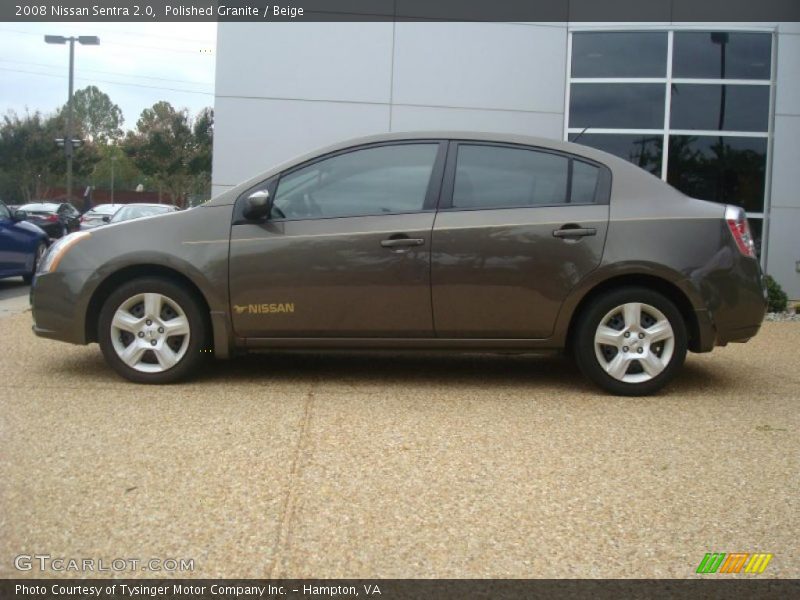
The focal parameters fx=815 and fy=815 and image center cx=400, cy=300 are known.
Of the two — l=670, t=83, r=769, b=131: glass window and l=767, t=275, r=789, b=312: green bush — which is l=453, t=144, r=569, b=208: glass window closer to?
l=767, t=275, r=789, b=312: green bush

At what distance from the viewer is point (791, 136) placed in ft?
35.9

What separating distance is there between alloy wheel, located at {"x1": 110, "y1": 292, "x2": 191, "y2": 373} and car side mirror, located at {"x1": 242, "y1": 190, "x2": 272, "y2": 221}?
2.39ft

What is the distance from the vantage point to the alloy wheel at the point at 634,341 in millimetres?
5059

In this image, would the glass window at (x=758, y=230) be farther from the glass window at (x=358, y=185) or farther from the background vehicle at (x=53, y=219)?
the background vehicle at (x=53, y=219)

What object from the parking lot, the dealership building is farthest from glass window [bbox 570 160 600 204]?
the dealership building

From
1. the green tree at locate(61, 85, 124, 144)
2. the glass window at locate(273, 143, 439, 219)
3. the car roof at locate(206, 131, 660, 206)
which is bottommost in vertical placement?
the glass window at locate(273, 143, 439, 219)

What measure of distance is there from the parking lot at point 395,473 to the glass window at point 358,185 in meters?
1.15

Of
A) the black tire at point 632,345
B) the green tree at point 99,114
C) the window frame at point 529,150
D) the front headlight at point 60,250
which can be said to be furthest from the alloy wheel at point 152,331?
the green tree at point 99,114

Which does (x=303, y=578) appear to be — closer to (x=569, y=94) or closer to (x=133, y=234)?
(x=133, y=234)

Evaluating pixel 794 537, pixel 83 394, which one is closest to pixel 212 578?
pixel 794 537

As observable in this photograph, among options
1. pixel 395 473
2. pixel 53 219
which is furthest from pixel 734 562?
pixel 53 219

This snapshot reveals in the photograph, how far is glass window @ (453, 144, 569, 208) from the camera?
5.21m

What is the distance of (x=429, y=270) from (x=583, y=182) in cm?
116

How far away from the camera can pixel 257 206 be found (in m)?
5.05
